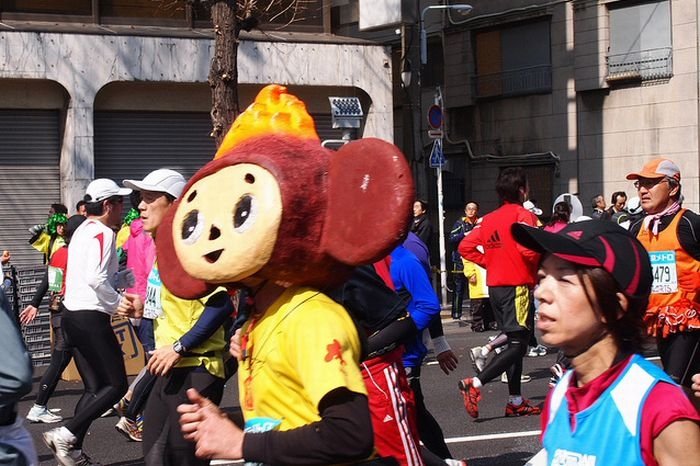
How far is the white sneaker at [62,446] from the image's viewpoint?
7.38 meters

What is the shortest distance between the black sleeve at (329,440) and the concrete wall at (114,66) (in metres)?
14.6

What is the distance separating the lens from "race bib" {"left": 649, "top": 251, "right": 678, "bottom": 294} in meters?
7.10

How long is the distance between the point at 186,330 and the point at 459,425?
3.79 metres

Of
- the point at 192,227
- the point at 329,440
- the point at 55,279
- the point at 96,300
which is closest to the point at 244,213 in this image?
the point at 192,227

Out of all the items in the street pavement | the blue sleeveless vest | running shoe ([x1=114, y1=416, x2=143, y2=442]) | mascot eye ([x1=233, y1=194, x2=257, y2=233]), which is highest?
mascot eye ([x1=233, y1=194, x2=257, y2=233])

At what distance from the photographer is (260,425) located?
3.19 meters

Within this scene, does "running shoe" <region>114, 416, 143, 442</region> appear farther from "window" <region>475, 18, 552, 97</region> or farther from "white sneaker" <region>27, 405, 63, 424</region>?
"window" <region>475, 18, 552, 97</region>

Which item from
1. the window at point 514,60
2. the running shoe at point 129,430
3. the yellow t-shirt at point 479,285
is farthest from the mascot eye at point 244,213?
the window at point 514,60

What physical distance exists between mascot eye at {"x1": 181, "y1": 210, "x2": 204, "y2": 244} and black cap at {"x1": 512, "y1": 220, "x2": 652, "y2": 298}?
0.95 meters

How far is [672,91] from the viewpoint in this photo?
75.4ft

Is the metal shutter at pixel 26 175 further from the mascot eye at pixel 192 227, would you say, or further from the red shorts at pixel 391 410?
the mascot eye at pixel 192 227

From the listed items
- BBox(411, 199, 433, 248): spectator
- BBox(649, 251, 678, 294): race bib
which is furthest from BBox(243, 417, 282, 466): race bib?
BBox(411, 199, 433, 248): spectator

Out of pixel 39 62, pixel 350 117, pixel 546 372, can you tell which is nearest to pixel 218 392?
pixel 546 372

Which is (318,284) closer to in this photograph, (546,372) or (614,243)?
(614,243)
